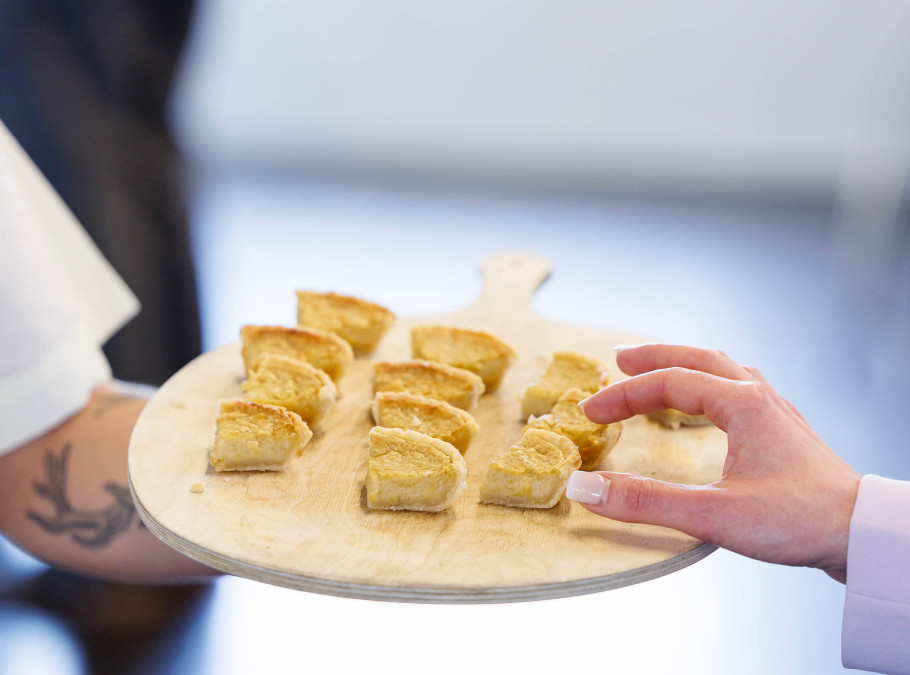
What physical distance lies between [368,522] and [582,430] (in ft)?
1.03

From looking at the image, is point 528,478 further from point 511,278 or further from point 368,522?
point 511,278

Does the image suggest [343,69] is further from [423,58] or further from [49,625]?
[49,625]

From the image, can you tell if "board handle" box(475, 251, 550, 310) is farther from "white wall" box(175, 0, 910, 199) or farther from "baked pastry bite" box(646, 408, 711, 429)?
"white wall" box(175, 0, 910, 199)

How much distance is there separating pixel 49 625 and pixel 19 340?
572mm

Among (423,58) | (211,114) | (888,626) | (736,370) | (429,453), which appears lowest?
(888,626)

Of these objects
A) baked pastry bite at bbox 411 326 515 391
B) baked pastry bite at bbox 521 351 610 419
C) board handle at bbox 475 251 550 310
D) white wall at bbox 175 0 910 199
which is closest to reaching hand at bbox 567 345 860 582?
baked pastry bite at bbox 521 351 610 419

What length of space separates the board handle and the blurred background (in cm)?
62

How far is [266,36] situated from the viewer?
486 cm

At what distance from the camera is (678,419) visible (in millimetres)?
1283

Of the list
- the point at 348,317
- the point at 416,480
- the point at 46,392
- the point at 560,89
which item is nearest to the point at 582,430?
the point at 416,480

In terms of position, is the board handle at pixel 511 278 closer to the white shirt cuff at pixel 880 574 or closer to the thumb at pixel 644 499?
the thumb at pixel 644 499

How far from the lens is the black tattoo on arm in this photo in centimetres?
160

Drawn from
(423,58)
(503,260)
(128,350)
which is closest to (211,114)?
(423,58)

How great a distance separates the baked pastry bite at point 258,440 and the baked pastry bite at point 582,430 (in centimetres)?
32
